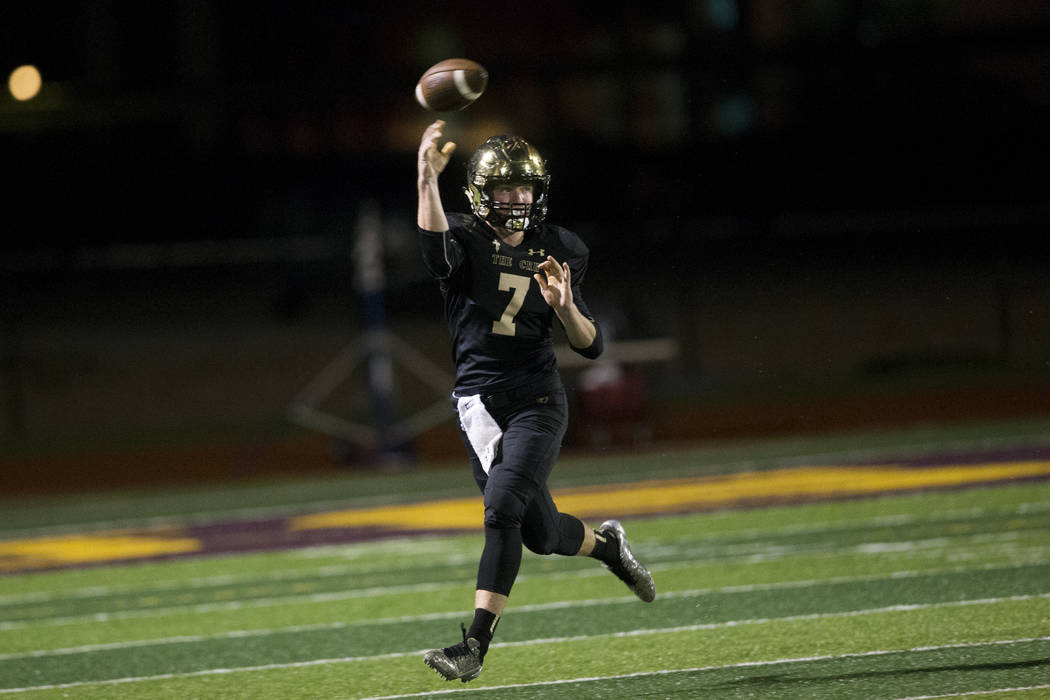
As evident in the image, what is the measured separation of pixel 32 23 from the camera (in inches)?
1046

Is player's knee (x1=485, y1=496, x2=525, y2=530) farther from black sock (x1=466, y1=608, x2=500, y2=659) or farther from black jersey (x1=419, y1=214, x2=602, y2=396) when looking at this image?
black jersey (x1=419, y1=214, x2=602, y2=396)

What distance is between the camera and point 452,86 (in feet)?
16.6

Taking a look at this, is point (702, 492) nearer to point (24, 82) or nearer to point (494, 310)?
point (494, 310)

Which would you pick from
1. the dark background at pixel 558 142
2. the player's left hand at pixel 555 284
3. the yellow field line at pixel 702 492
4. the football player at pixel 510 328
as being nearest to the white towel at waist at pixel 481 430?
the football player at pixel 510 328

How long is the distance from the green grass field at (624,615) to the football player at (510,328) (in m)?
0.66

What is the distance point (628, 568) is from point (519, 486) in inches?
38.7

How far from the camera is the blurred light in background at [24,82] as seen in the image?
2666 cm

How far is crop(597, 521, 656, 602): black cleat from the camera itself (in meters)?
5.46

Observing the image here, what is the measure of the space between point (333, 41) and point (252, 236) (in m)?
4.34

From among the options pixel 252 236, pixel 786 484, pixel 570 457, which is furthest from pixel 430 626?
pixel 252 236

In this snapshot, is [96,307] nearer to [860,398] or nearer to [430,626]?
[860,398]

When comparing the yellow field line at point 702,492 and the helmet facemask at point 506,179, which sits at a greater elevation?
the helmet facemask at point 506,179

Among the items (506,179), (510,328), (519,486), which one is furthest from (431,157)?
(519,486)

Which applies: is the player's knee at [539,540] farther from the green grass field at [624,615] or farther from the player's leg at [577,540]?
the green grass field at [624,615]
